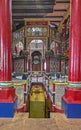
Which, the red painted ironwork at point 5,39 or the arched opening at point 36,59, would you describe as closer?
the red painted ironwork at point 5,39

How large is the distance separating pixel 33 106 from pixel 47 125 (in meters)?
5.25

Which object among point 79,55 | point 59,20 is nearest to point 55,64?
point 59,20

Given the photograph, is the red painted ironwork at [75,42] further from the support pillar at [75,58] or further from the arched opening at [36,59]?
the arched opening at [36,59]

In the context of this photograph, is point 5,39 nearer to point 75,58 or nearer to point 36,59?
point 75,58

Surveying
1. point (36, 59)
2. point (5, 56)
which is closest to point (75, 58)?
point (5, 56)

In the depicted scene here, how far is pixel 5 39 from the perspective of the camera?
5.07 m

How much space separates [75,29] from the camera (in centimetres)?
507

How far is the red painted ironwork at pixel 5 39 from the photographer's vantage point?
505cm

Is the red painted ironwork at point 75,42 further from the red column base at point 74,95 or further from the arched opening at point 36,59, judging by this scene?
the arched opening at point 36,59


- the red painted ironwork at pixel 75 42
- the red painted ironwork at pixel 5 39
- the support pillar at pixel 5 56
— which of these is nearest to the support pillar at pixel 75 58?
the red painted ironwork at pixel 75 42

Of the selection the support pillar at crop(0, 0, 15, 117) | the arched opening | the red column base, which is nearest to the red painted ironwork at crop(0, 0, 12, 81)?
the support pillar at crop(0, 0, 15, 117)

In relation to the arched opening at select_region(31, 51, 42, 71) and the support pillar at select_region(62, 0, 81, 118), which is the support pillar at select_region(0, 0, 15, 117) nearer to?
the support pillar at select_region(62, 0, 81, 118)

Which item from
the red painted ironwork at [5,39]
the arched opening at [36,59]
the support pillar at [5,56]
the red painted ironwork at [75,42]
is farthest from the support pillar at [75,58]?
the arched opening at [36,59]

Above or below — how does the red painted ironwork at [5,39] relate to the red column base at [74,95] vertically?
above
